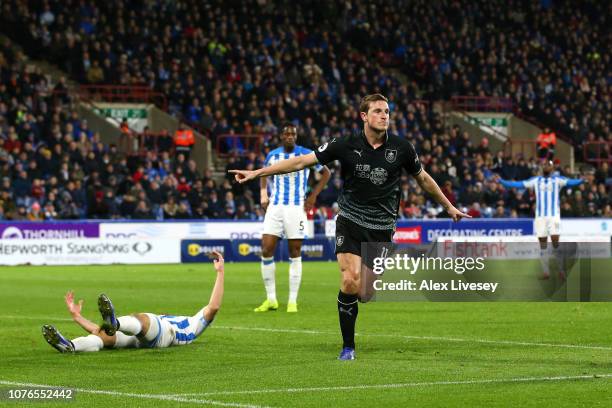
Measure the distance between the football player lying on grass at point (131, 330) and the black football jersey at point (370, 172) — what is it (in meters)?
1.69

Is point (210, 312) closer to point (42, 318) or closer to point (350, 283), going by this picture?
point (350, 283)

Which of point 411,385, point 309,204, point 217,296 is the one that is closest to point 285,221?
point 309,204

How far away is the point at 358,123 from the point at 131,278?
18.8m

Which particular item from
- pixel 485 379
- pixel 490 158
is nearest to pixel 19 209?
pixel 490 158

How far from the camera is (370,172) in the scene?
11.3 metres

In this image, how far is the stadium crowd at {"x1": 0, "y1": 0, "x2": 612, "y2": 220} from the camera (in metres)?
34.9

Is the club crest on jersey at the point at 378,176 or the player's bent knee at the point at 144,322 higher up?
the club crest on jersey at the point at 378,176

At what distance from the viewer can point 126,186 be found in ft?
114

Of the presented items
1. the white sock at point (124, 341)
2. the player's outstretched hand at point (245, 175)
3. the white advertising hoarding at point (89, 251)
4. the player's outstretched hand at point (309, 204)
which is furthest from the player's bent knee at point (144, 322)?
the white advertising hoarding at point (89, 251)

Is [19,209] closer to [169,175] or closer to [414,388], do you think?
[169,175]

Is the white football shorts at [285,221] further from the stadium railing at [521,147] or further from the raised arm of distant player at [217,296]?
the stadium railing at [521,147]

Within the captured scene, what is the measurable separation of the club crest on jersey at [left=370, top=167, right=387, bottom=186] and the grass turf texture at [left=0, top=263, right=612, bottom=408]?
5.39ft

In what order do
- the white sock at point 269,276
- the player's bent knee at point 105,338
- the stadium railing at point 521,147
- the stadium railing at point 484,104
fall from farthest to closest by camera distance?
the stadium railing at point 484,104 → the stadium railing at point 521,147 → the white sock at point 269,276 → the player's bent knee at point 105,338

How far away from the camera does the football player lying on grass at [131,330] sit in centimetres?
1129
